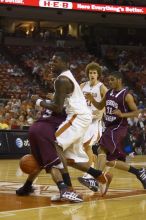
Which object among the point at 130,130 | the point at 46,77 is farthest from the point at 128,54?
the point at 130,130

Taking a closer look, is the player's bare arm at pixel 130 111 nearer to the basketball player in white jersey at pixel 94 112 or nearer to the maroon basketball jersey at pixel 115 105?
the maroon basketball jersey at pixel 115 105

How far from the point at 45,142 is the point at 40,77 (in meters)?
19.2

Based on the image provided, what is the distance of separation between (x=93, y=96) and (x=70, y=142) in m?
2.04

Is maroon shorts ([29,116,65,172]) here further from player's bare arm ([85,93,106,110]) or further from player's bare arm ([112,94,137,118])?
player's bare arm ([85,93,106,110])

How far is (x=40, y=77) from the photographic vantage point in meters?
26.0

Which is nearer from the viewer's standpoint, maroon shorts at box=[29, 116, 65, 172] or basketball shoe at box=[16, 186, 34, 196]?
maroon shorts at box=[29, 116, 65, 172]

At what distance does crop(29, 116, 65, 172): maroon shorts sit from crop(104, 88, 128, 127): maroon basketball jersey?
3.92 feet

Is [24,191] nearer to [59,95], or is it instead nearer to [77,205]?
[77,205]

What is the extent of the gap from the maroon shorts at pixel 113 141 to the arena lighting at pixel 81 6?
18666 millimetres

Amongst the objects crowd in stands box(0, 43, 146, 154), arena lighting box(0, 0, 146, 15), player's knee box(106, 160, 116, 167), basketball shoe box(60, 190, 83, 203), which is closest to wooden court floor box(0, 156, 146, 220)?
basketball shoe box(60, 190, 83, 203)

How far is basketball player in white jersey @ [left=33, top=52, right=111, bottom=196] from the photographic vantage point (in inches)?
270

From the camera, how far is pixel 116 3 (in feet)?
94.2

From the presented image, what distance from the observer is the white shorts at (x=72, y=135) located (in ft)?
22.8

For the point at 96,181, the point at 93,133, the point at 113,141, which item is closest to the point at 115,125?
the point at 113,141
